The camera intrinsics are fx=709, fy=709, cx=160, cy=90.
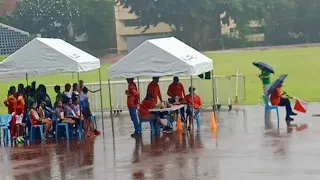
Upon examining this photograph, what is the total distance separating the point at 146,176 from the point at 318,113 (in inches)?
417

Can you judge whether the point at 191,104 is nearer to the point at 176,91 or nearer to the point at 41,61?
the point at 176,91

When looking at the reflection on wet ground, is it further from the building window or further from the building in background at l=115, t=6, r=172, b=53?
the building window

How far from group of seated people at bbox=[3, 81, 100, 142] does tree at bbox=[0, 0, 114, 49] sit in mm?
64891

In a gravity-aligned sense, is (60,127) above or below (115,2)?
below

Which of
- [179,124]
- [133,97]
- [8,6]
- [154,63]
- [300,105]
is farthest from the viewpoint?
[8,6]

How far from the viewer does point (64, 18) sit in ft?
275

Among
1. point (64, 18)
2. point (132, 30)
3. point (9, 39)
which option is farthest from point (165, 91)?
point (132, 30)

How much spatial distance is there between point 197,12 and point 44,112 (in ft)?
214

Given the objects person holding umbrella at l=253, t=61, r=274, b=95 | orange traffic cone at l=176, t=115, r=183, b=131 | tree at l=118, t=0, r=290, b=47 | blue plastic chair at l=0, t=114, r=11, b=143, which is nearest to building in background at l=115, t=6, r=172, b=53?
tree at l=118, t=0, r=290, b=47

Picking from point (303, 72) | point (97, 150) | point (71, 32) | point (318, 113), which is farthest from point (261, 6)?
point (97, 150)

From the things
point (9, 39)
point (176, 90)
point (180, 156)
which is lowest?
point (180, 156)

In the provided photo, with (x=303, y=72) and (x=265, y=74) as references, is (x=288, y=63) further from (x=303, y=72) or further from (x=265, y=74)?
(x=265, y=74)

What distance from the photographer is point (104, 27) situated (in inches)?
3467

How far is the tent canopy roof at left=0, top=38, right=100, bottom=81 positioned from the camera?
17969 mm
